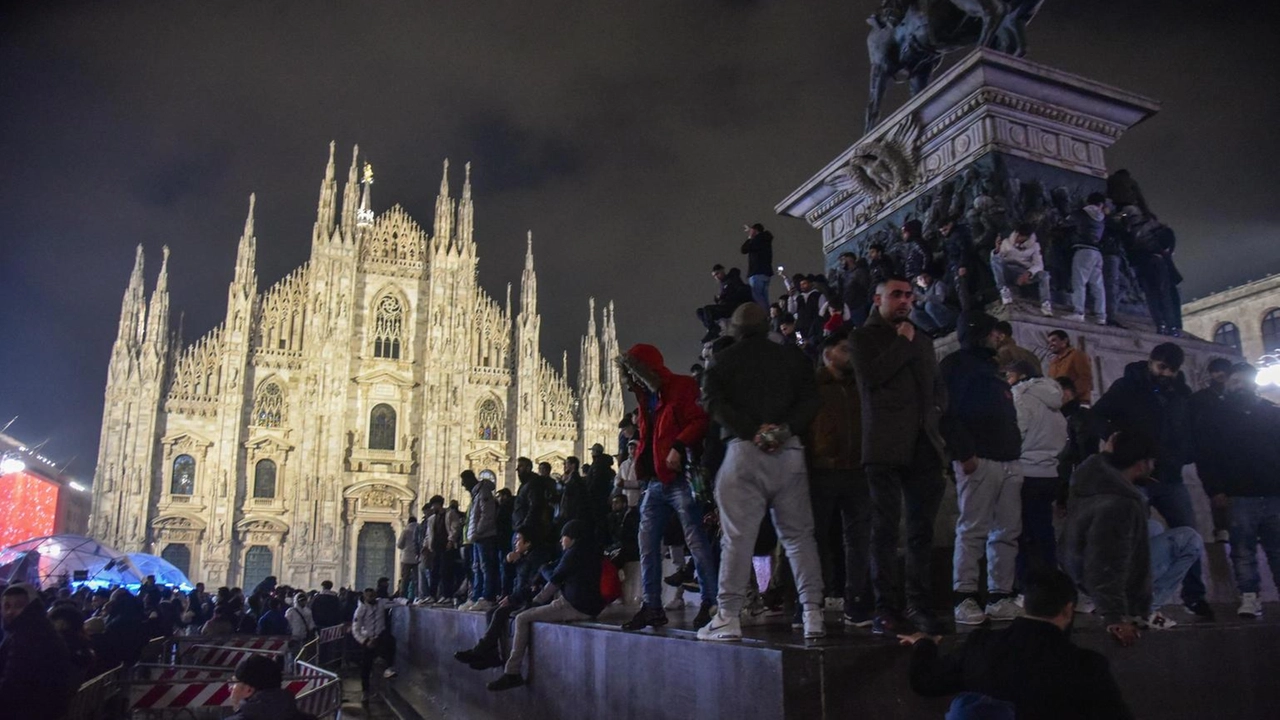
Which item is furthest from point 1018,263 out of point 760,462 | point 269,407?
point 269,407

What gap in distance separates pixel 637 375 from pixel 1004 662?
2.55 metres

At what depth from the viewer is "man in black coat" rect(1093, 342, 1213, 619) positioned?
15.8ft

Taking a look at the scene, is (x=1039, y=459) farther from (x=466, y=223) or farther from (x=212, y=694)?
(x=466, y=223)

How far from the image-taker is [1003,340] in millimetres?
5191

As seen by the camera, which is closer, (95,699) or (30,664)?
(30,664)

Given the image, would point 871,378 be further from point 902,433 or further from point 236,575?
point 236,575

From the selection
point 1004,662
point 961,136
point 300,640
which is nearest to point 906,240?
point 961,136

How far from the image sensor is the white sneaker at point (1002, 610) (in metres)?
4.08

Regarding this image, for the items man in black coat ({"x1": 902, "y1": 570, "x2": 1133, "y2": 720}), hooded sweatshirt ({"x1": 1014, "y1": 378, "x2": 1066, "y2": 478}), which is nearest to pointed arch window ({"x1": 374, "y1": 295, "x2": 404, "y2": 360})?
hooded sweatshirt ({"x1": 1014, "y1": 378, "x2": 1066, "y2": 478})

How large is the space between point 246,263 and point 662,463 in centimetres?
3498

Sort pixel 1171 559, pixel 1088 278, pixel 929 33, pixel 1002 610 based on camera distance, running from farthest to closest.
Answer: pixel 929 33
pixel 1088 278
pixel 1171 559
pixel 1002 610

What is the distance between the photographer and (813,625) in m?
3.58

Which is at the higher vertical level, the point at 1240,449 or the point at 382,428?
the point at 382,428

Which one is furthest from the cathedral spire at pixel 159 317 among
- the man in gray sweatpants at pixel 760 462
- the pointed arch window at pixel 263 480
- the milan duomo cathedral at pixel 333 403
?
the man in gray sweatpants at pixel 760 462
